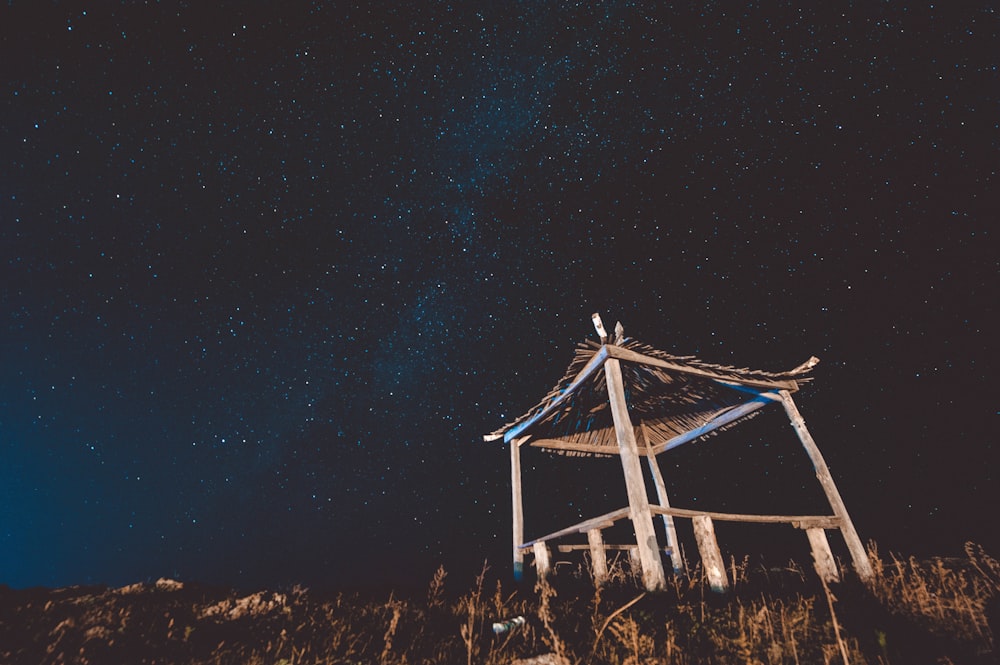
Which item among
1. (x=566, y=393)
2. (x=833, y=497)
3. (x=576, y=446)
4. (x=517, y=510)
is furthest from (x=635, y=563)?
(x=566, y=393)

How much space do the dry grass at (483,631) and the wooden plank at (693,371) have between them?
2980 millimetres

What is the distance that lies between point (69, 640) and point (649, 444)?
31.9 ft

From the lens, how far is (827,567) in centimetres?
570

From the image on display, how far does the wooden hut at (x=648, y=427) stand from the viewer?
5148 millimetres

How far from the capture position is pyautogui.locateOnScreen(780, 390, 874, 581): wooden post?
5828 millimetres

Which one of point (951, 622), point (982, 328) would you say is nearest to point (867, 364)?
point (982, 328)

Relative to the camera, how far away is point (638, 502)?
189 inches

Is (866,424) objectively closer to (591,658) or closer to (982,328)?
(982,328)

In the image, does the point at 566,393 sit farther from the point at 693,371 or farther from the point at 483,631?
A: the point at 483,631

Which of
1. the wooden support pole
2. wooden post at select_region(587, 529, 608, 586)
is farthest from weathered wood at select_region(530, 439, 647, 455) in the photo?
wooden post at select_region(587, 529, 608, 586)

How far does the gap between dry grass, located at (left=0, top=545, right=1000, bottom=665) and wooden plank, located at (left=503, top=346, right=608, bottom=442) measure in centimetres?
292

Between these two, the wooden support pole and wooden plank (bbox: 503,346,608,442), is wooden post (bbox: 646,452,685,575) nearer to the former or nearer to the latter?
the wooden support pole

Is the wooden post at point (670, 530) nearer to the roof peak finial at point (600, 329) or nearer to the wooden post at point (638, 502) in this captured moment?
the wooden post at point (638, 502)

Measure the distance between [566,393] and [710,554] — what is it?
2.87 m
